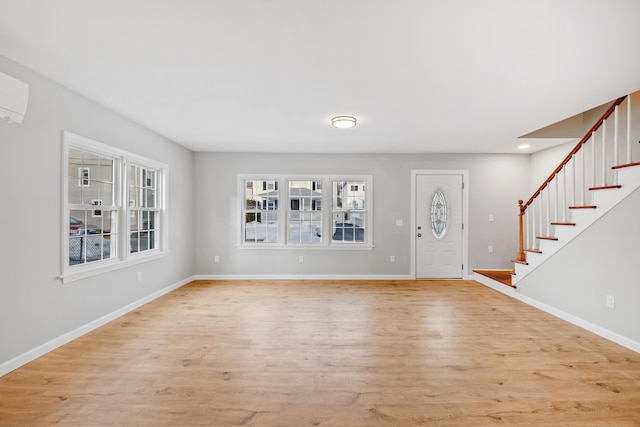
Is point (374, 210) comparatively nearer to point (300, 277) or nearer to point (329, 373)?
point (300, 277)

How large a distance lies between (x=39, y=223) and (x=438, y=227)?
19.3 ft

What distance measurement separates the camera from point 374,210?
5.80 meters

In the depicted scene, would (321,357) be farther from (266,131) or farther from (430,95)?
(266,131)

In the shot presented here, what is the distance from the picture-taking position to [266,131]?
14.2 ft

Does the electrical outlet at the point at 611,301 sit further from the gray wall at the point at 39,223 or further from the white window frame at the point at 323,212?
the gray wall at the point at 39,223

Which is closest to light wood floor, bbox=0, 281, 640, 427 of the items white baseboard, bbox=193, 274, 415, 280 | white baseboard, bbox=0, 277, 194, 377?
white baseboard, bbox=0, 277, 194, 377

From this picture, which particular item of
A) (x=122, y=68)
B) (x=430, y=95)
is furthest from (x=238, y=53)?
(x=430, y=95)

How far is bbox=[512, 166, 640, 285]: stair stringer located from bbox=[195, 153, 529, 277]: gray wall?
158 centimetres

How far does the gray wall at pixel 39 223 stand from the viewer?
2.39 m

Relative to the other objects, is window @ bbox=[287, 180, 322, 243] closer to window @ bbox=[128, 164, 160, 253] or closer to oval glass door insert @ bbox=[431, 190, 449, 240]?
oval glass door insert @ bbox=[431, 190, 449, 240]

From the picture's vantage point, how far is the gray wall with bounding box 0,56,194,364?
7.84 ft

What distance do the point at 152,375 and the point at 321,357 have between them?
1.42 meters

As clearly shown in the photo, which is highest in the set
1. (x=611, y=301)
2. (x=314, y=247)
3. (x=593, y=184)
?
(x=593, y=184)

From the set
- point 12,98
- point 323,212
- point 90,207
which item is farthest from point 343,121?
point 90,207
